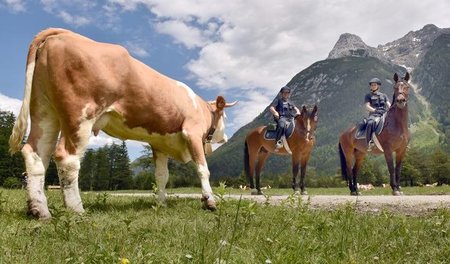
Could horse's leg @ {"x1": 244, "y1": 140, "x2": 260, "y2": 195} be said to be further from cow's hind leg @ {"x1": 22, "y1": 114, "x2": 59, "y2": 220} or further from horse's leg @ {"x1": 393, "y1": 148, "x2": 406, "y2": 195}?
cow's hind leg @ {"x1": 22, "y1": 114, "x2": 59, "y2": 220}

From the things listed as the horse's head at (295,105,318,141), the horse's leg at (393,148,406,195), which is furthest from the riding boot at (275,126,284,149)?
the horse's leg at (393,148,406,195)

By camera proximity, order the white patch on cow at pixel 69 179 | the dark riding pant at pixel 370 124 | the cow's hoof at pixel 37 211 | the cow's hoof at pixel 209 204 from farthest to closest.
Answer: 1. the dark riding pant at pixel 370 124
2. the cow's hoof at pixel 209 204
3. the white patch on cow at pixel 69 179
4. the cow's hoof at pixel 37 211

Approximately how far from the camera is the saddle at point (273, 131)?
16922 mm

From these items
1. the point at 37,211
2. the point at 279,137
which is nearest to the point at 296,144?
the point at 279,137

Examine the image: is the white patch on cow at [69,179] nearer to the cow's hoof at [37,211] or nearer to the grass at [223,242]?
the cow's hoof at [37,211]

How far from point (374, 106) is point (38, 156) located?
42.1ft

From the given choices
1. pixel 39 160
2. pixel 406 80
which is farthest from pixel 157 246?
pixel 406 80

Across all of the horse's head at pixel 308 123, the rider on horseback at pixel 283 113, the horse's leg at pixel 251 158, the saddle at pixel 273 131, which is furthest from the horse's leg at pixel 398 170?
the horse's leg at pixel 251 158

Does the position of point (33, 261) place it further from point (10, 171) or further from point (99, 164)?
point (99, 164)

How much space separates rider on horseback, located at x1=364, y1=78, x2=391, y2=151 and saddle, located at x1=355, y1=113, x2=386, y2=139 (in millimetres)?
181

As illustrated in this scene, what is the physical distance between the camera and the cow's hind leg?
5930 mm

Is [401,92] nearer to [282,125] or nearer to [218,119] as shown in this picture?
[282,125]

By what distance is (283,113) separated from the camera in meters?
17.3

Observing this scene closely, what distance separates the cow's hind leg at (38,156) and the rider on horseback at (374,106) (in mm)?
11869
